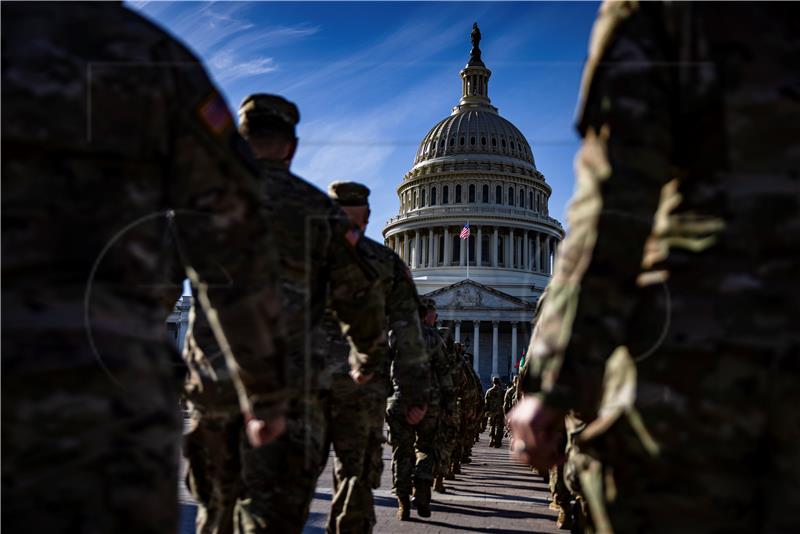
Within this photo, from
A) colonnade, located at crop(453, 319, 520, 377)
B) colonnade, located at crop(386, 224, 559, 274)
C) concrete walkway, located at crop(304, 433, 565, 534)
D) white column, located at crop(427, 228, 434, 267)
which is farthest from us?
white column, located at crop(427, 228, 434, 267)

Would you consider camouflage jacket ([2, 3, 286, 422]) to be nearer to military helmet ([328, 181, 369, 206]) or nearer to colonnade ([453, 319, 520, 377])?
military helmet ([328, 181, 369, 206])

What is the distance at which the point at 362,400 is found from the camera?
18.4ft

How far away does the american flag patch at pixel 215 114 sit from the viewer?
8.41ft

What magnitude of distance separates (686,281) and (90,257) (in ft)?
4.96

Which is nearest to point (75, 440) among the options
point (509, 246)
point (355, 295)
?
point (355, 295)

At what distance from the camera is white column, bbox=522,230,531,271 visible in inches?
3706

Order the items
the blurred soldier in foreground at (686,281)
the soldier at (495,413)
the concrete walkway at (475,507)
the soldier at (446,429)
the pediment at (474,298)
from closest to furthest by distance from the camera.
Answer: the blurred soldier in foreground at (686,281), the concrete walkway at (475,507), the soldier at (446,429), the soldier at (495,413), the pediment at (474,298)

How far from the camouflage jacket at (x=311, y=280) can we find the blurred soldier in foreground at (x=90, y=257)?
6.29 feet

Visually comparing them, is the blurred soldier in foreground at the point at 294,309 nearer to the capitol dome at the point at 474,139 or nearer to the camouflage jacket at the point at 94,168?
the camouflage jacket at the point at 94,168

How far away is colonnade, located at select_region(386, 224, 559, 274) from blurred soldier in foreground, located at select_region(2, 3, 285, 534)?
88.9 m

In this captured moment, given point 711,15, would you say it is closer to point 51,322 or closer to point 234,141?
point 234,141

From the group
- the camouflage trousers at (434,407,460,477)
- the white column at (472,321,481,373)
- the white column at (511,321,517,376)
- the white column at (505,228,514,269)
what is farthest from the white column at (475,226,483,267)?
the camouflage trousers at (434,407,460,477)

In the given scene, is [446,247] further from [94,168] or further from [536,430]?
[94,168]

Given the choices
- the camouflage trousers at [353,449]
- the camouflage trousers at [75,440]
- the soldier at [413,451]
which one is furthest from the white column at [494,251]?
the camouflage trousers at [75,440]
